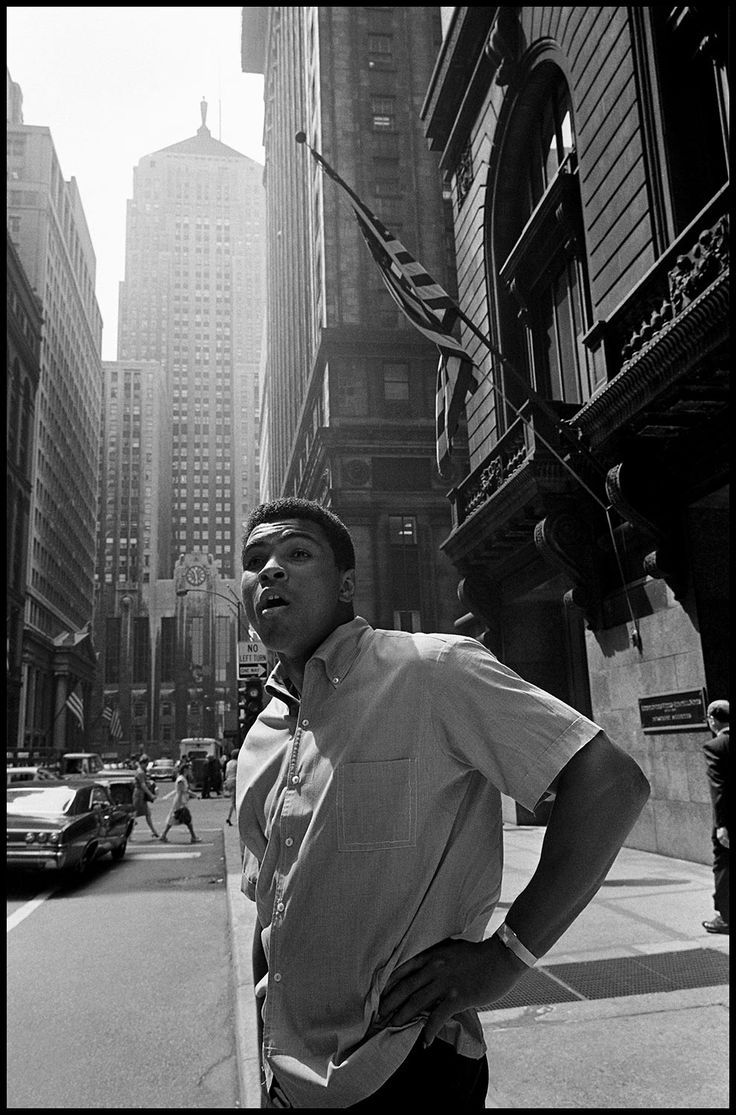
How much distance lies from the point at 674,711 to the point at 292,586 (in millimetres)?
10591

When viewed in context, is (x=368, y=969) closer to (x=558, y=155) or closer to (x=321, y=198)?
(x=558, y=155)

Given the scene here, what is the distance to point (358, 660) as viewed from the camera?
6.26 feet

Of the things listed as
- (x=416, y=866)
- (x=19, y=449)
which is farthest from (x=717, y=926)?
(x=19, y=449)

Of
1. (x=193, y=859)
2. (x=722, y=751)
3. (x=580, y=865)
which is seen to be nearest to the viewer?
(x=580, y=865)

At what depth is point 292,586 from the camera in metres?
2.01

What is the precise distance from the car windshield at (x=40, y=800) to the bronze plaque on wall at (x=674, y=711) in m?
8.97

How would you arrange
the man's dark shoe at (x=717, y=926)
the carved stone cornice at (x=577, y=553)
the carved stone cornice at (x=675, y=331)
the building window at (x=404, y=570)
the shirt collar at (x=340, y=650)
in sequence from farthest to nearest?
the building window at (x=404, y=570) < the carved stone cornice at (x=577, y=553) < the carved stone cornice at (x=675, y=331) < the man's dark shoe at (x=717, y=926) < the shirt collar at (x=340, y=650)

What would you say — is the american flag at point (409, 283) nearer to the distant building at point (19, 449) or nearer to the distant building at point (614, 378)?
the distant building at point (614, 378)

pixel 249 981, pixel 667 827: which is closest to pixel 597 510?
pixel 667 827

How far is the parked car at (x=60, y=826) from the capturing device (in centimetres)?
1233

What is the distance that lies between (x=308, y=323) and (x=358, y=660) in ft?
194

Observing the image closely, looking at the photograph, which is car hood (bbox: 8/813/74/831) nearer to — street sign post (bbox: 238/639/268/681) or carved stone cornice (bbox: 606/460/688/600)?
street sign post (bbox: 238/639/268/681)

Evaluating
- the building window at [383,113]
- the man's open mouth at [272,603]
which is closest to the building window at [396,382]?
the building window at [383,113]

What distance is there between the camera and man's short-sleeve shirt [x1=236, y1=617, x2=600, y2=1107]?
5.51 feet
